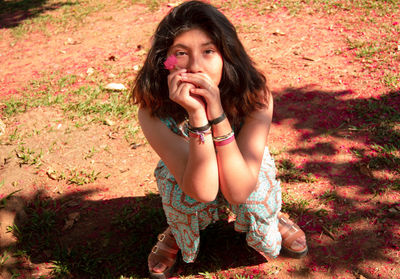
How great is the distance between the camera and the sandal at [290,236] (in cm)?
224

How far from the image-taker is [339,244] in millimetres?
2320

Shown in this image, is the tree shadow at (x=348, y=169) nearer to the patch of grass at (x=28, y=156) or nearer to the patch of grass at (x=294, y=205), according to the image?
the patch of grass at (x=294, y=205)

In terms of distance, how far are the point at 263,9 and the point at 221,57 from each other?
181 inches

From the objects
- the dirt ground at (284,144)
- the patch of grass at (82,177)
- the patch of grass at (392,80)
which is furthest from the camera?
the patch of grass at (392,80)

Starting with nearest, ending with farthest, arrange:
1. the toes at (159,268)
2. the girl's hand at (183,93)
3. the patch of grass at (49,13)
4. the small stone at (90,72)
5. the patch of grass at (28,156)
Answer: the girl's hand at (183,93) < the toes at (159,268) < the patch of grass at (28,156) < the small stone at (90,72) < the patch of grass at (49,13)

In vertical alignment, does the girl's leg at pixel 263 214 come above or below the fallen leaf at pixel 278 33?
above

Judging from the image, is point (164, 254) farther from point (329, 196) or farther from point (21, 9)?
point (21, 9)

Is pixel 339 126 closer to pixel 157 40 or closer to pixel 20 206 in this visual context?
pixel 157 40

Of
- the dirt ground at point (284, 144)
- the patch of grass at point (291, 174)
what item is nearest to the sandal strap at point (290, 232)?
the dirt ground at point (284, 144)

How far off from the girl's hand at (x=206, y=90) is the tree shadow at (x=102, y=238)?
110 centimetres

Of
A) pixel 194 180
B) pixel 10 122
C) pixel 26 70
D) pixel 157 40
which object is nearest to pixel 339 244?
pixel 194 180

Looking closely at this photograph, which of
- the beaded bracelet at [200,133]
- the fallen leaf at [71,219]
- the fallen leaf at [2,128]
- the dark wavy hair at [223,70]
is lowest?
the fallen leaf at [71,219]

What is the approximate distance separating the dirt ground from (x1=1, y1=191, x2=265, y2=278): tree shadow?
3 centimetres

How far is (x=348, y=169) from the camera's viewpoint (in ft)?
9.45
